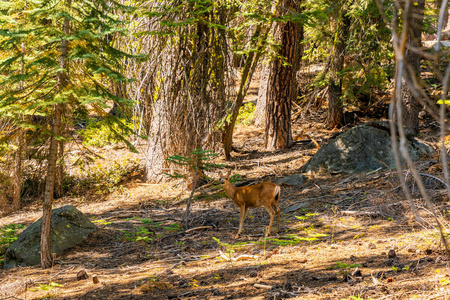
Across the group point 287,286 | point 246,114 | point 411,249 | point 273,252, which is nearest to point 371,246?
point 411,249

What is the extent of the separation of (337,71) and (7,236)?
11004 millimetres

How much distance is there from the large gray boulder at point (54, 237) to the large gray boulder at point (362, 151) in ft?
18.2

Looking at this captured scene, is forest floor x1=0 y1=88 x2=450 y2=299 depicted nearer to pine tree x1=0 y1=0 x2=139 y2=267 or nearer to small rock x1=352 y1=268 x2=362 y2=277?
small rock x1=352 y1=268 x2=362 y2=277

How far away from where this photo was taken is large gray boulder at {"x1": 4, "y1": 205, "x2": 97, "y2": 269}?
6.90 metres

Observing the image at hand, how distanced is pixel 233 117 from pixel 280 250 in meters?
6.44

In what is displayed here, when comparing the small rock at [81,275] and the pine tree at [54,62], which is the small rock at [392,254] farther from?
the small rock at [81,275]

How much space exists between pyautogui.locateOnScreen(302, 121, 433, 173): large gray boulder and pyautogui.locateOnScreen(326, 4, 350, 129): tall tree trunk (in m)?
4.10

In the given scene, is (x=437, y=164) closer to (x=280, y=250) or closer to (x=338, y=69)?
(x=280, y=250)

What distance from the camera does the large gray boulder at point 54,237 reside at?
6.90 meters

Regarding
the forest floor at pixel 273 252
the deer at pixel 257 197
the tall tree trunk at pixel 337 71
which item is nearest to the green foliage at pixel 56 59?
the forest floor at pixel 273 252

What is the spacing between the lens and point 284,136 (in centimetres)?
1323

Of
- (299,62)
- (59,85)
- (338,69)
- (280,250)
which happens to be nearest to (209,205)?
(280,250)

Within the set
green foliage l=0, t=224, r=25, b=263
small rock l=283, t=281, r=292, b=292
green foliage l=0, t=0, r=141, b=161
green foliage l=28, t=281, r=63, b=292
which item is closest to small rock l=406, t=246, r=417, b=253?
small rock l=283, t=281, r=292, b=292

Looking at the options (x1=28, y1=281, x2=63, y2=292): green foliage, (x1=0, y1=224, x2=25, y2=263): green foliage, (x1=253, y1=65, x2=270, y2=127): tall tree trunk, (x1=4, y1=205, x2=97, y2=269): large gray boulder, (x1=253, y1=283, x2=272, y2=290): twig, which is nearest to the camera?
(x1=253, y1=283, x2=272, y2=290): twig
